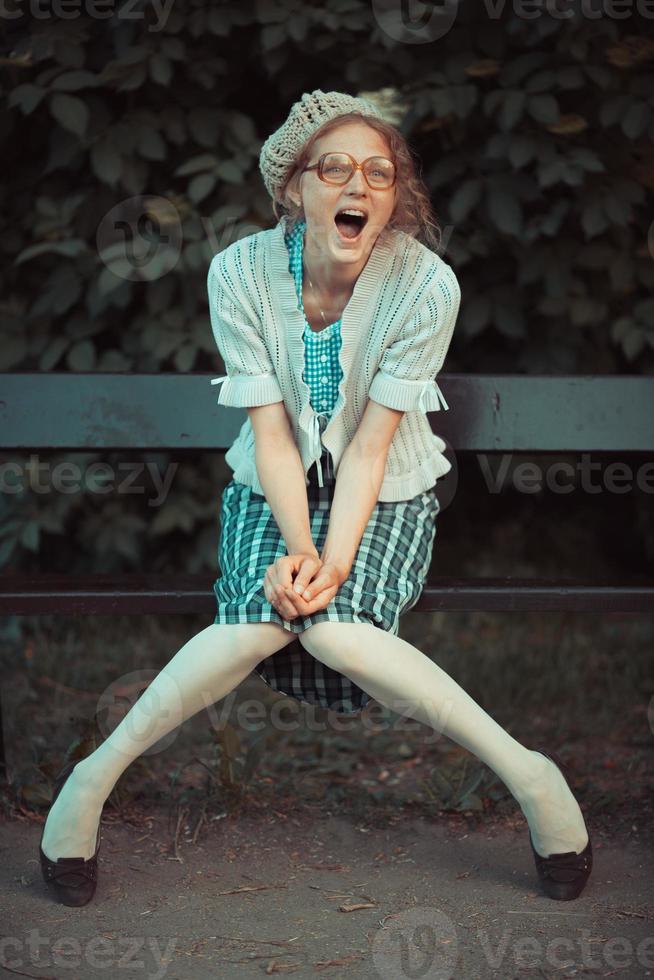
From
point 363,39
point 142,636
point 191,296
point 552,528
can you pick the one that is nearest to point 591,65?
point 363,39

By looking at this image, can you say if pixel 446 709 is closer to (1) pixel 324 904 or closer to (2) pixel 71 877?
(1) pixel 324 904

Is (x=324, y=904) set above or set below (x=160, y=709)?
below

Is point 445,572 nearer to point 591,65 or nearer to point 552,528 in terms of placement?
point 552,528

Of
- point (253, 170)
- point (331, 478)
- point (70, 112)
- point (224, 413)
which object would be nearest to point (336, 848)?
point (331, 478)

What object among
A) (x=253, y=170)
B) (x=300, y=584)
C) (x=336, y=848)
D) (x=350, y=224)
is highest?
(x=350, y=224)

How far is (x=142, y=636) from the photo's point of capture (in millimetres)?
4305

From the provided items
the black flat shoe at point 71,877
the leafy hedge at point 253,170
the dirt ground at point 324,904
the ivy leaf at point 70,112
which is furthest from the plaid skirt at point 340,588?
the ivy leaf at point 70,112

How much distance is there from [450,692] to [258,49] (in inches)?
89.1

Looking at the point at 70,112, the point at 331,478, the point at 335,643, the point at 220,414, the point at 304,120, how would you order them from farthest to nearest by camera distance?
the point at 70,112 < the point at 220,414 < the point at 331,478 < the point at 304,120 < the point at 335,643

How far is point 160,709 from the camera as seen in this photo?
2.41 m

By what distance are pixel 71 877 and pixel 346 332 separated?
Answer: 1261 millimetres

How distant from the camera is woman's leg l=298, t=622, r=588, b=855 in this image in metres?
2.39

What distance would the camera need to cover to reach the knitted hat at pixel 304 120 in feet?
8.50

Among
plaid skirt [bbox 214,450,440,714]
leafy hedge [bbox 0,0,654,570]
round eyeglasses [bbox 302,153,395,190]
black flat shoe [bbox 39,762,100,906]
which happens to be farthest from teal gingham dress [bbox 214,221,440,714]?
leafy hedge [bbox 0,0,654,570]
